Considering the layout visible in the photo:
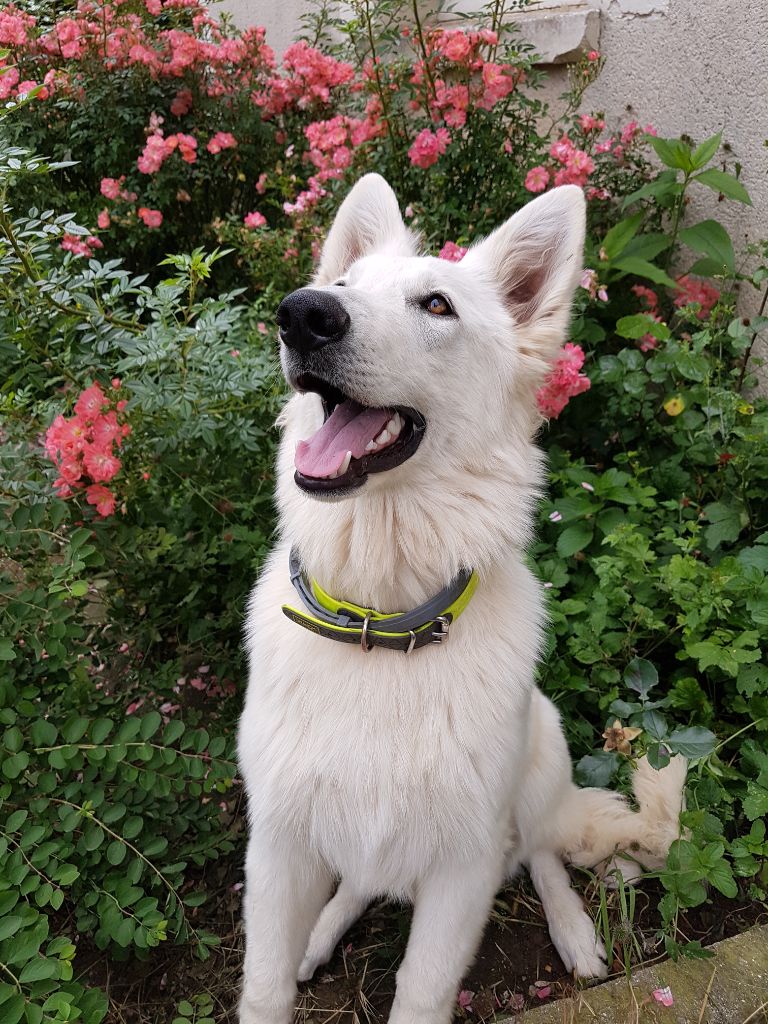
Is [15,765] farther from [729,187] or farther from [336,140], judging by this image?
[729,187]

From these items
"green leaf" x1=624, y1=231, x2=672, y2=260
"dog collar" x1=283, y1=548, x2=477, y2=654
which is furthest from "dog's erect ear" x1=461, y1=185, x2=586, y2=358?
"green leaf" x1=624, y1=231, x2=672, y2=260

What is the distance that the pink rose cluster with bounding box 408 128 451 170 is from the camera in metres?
3.00

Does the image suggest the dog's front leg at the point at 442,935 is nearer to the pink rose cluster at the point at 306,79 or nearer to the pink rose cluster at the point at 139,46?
the pink rose cluster at the point at 306,79

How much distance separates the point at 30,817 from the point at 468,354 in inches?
60.5

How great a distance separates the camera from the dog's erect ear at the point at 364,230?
5.93 ft

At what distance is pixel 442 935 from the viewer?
1.51 m

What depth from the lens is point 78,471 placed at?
1854 millimetres

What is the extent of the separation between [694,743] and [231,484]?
5.55 feet

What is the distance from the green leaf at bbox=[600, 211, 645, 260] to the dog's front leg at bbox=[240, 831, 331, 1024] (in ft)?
8.88

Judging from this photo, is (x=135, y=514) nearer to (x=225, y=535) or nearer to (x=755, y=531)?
(x=225, y=535)

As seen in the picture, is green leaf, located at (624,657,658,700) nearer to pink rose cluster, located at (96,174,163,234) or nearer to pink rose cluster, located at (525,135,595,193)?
pink rose cluster, located at (525,135,595,193)

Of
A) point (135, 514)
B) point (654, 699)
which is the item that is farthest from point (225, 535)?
point (654, 699)

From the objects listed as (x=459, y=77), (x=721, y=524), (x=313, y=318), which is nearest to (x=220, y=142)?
(x=459, y=77)

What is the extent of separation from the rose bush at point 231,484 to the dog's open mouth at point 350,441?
2.27ft
